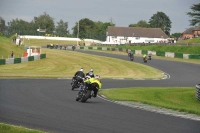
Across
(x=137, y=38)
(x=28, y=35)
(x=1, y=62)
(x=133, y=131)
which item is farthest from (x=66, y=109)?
(x=137, y=38)

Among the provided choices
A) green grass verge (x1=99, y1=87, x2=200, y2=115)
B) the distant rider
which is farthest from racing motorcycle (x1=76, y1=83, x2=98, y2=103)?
the distant rider

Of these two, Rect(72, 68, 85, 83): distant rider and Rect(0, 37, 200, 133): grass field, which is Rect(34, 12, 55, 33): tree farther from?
Rect(72, 68, 85, 83): distant rider

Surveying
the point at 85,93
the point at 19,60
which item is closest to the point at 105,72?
the point at 19,60

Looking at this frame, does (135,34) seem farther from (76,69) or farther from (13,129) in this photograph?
(13,129)

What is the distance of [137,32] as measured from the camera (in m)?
145

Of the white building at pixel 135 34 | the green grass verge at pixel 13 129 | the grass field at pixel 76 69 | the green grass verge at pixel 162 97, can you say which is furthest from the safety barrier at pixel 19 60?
the white building at pixel 135 34

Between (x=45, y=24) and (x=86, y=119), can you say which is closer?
(x=86, y=119)

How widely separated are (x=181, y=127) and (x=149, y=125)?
34.9 inches

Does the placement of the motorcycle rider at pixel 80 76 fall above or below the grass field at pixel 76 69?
above

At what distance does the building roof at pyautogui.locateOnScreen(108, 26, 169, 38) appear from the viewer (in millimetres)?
142375

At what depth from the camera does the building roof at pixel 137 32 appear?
14238cm

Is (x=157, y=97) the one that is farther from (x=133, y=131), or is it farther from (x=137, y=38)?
(x=137, y=38)

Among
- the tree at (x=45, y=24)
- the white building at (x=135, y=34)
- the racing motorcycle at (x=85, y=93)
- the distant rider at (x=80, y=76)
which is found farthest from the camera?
the tree at (x=45, y=24)

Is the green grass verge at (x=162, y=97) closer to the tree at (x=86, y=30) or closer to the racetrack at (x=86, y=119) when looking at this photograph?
the racetrack at (x=86, y=119)
